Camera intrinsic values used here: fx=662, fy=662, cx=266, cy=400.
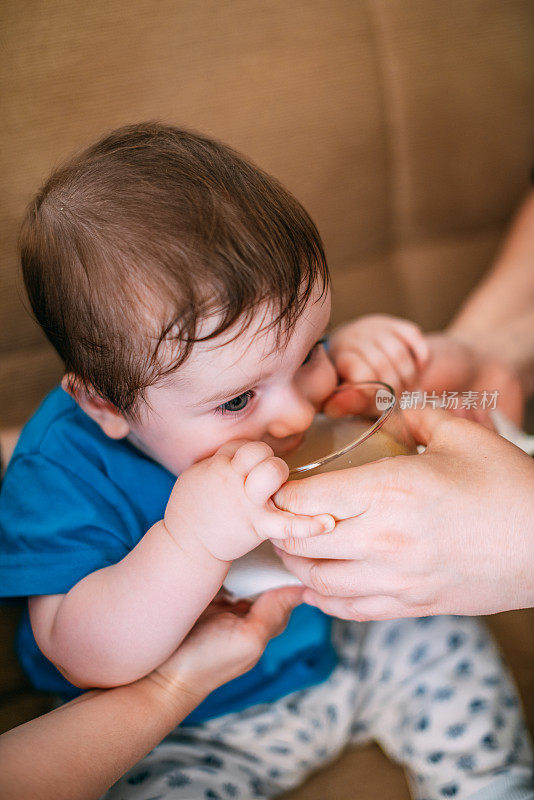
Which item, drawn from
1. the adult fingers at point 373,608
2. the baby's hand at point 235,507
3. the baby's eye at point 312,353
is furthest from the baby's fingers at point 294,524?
the baby's eye at point 312,353

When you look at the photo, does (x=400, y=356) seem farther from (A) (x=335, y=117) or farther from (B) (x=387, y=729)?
(B) (x=387, y=729)

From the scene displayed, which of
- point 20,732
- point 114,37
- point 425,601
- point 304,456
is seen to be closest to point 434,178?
point 114,37

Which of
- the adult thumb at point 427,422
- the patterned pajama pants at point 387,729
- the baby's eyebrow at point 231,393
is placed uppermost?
the baby's eyebrow at point 231,393

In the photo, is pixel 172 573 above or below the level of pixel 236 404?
below

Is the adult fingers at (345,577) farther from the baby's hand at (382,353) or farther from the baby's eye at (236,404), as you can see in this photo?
the baby's hand at (382,353)

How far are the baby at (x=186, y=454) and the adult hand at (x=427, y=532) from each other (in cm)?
4

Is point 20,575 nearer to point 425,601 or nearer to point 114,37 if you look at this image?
point 425,601

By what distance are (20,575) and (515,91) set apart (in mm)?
1119

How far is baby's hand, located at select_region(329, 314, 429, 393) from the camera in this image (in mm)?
927

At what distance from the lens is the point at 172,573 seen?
67 centimetres

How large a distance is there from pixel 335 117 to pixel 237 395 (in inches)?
24.0

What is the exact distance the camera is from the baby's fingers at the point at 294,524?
594 mm


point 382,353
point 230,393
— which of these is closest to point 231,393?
point 230,393

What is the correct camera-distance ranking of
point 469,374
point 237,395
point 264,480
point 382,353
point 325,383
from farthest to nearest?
point 469,374 < point 382,353 < point 325,383 < point 237,395 < point 264,480
